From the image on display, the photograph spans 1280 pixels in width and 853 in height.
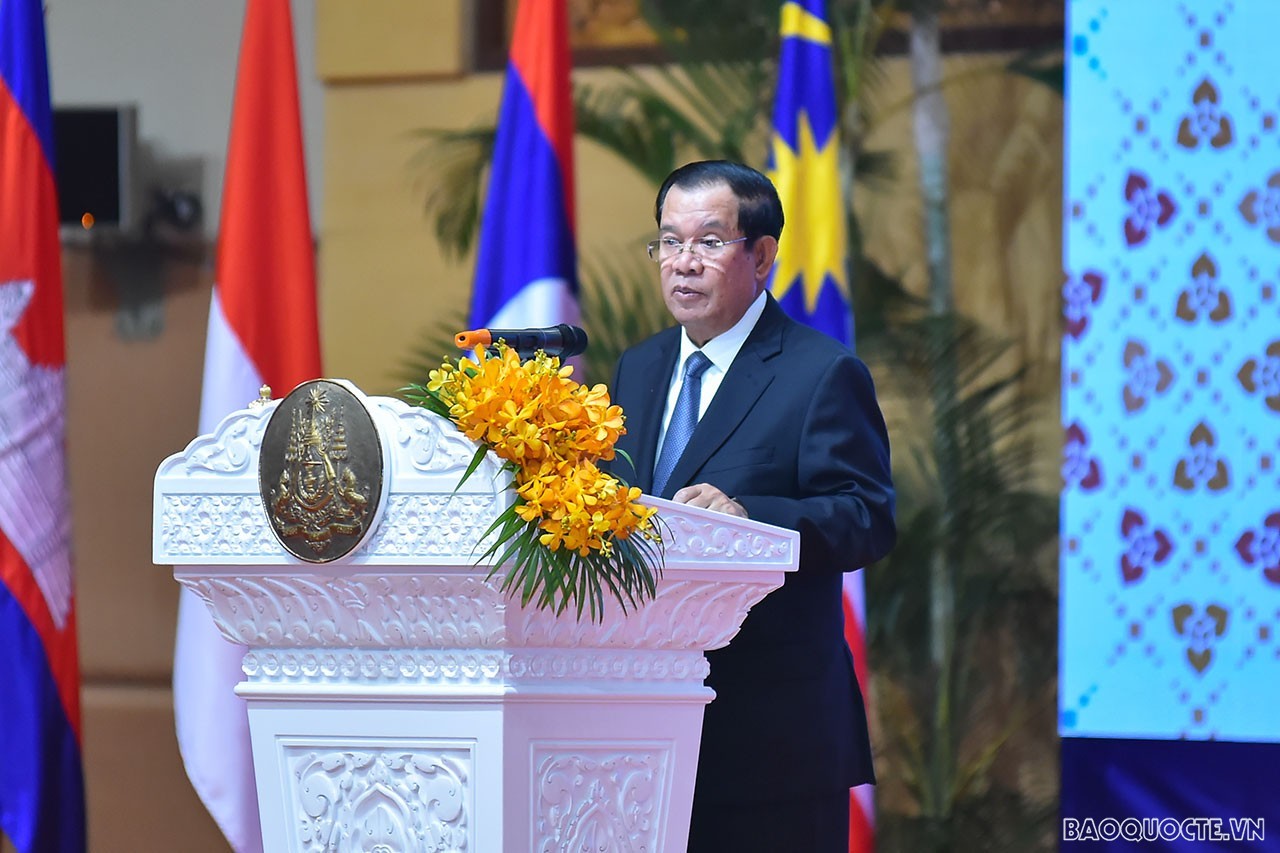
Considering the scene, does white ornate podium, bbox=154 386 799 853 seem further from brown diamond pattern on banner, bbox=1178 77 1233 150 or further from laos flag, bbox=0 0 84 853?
brown diamond pattern on banner, bbox=1178 77 1233 150

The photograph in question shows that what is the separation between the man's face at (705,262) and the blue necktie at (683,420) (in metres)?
0.06

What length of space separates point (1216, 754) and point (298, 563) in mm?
3259

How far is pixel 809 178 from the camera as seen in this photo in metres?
4.16

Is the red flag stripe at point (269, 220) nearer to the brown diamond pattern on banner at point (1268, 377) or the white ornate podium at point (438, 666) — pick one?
the white ornate podium at point (438, 666)

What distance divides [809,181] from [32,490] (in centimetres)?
200

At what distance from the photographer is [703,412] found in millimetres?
2240

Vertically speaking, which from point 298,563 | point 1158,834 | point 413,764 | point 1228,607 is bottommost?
point 1158,834

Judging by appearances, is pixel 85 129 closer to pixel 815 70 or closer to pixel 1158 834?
pixel 815 70

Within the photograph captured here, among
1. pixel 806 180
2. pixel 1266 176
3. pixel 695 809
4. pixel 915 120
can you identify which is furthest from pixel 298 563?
pixel 915 120

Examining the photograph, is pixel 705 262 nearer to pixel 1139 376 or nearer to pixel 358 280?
pixel 1139 376

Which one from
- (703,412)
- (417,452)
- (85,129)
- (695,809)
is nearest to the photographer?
(417,452)

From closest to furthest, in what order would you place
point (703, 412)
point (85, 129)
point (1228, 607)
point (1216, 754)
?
point (703, 412) → point (1228, 607) → point (1216, 754) → point (85, 129)

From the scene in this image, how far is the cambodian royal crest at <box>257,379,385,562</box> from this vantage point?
1644 mm

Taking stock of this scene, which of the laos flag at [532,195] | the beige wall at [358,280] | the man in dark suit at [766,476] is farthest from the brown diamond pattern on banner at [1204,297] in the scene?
the man in dark suit at [766,476]
